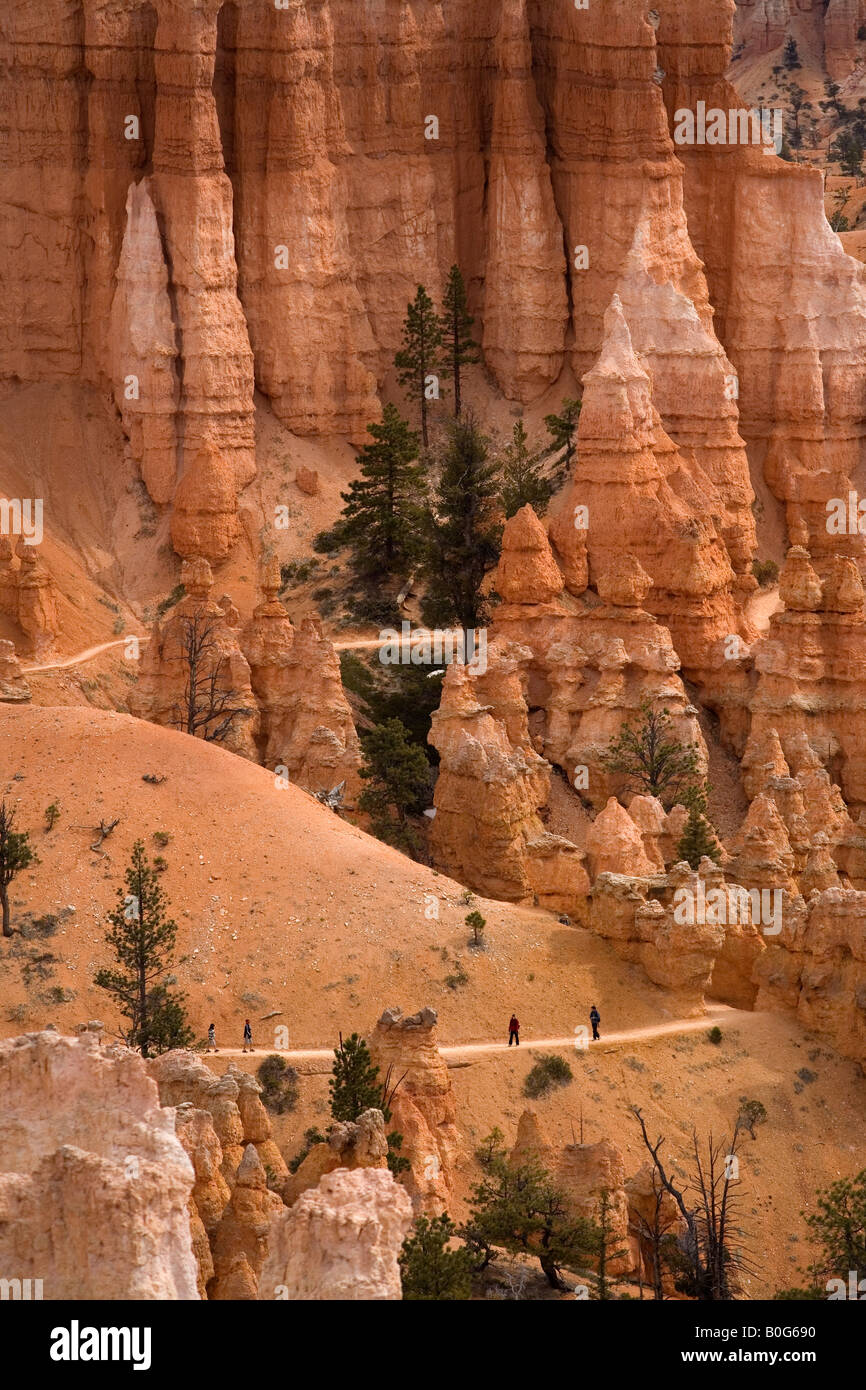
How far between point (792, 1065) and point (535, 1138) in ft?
23.6

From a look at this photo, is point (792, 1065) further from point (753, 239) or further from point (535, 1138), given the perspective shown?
point (753, 239)

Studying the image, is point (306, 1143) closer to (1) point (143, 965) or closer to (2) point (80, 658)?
(1) point (143, 965)

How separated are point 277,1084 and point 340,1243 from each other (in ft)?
63.2

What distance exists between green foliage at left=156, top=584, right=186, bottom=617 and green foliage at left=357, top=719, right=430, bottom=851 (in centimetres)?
1248

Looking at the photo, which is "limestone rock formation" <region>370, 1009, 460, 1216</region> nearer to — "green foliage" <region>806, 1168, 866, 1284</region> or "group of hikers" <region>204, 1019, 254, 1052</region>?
"group of hikers" <region>204, 1019, 254, 1052</region>

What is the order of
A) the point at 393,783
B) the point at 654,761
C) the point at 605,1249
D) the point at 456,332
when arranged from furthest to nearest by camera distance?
the point at 456,332 < the point at 654,761 < the point at 393,783 < the point at 605,1249

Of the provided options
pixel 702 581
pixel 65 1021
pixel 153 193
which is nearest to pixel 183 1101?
pixel 65 1021

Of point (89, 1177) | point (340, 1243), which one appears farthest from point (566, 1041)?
point (89, 1177)

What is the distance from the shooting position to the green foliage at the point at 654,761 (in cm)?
7006

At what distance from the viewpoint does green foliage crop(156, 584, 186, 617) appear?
7788 centimetres

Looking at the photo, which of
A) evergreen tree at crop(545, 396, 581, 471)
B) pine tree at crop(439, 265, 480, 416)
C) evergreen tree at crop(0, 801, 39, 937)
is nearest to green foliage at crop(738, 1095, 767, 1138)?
evergreen tree at crop(0, 801, 39, 937)

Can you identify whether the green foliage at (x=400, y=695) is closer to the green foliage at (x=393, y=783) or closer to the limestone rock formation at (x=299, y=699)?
the limestone rock formation at (x=299, y=699)

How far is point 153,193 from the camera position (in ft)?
265

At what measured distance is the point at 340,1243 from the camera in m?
32.7
